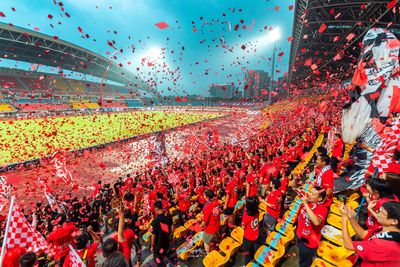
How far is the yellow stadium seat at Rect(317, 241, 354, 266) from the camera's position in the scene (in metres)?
3.58

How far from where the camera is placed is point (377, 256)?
1.87 metres

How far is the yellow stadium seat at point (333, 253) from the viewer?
141 inches

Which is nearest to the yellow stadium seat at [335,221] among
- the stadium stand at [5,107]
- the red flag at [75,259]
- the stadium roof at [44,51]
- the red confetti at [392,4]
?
the red flag at [75,259]

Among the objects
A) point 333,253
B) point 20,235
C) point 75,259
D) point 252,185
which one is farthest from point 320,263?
point 20,235

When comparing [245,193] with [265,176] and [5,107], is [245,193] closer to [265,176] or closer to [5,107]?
[265,176]

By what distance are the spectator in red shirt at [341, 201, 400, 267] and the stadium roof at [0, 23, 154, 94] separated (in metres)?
43.6

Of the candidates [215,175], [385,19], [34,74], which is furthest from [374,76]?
[34,74]

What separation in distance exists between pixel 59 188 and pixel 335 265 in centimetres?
1423

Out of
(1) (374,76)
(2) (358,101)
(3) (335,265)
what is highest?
(1) (374,76)

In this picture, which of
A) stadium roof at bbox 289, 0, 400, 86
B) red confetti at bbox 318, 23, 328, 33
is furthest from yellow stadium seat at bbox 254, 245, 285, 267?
red confetti at bbox 318, 23, 328, 33

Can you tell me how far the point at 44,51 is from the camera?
134ft

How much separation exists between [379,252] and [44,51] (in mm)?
54560

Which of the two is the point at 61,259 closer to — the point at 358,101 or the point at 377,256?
the point at 377,256

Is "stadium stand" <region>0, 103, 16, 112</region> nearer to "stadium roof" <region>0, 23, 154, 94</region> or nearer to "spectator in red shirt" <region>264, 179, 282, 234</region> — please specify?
"stadium roof" <region>0, 23, 154, 94</region>
